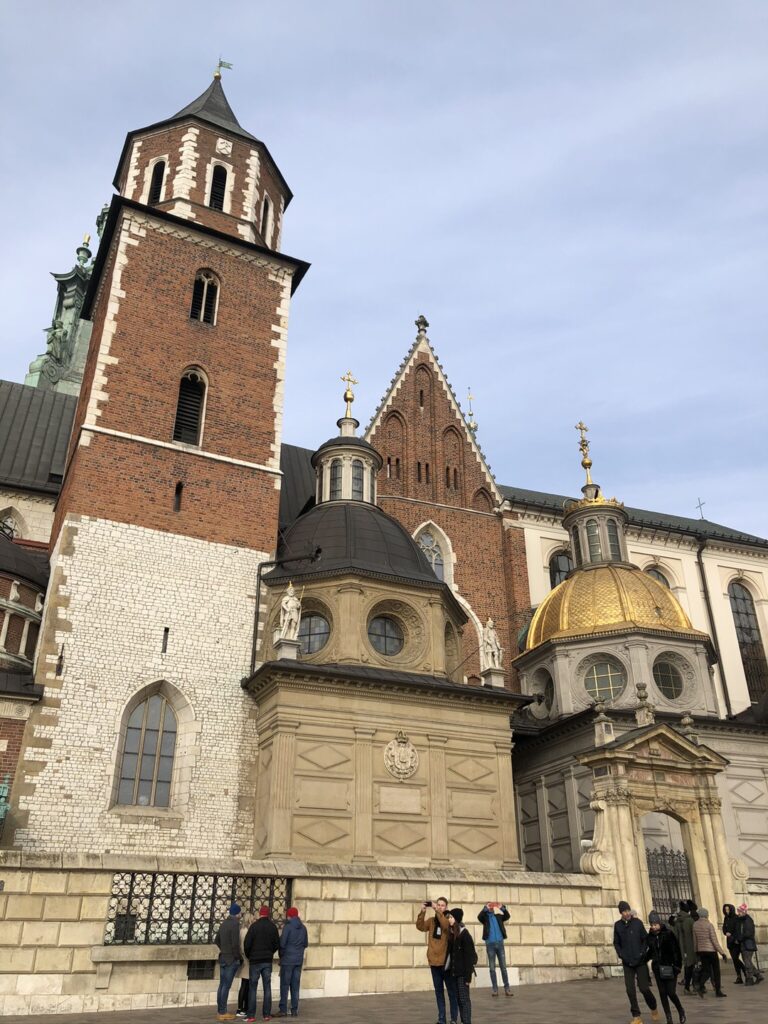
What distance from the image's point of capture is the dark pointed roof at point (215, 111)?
27.6 meters

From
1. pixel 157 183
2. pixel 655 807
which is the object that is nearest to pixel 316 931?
pixel 655 807

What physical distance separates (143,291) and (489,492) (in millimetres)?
13841

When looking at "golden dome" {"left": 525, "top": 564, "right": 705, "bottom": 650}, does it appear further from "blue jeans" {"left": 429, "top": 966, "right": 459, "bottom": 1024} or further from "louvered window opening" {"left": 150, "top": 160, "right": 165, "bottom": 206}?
"blue jeans" {"left": 429, "top": 966, "right": 459, "bottom": 1024}

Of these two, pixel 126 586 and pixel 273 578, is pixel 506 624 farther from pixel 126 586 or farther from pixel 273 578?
pixel 126 586

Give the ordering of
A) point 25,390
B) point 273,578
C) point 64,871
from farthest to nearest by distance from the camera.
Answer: point 25,390
point 273,578
point 64,871

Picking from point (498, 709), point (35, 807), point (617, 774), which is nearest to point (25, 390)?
point (35, 807)

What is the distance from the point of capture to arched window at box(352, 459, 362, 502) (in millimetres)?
25859

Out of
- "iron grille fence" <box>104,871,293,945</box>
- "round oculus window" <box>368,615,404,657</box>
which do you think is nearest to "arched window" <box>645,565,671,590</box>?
"round oculus window" <box>368,615,404,657</box>

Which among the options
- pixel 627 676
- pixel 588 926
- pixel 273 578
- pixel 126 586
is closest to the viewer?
pixel 588 926

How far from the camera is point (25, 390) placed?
3119cm

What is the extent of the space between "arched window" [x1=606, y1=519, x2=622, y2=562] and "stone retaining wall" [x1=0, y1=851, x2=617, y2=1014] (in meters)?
16.3

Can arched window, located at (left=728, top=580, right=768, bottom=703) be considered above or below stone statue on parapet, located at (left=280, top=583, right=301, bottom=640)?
above

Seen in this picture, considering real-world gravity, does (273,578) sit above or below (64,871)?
above

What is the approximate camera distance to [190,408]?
2325cm
